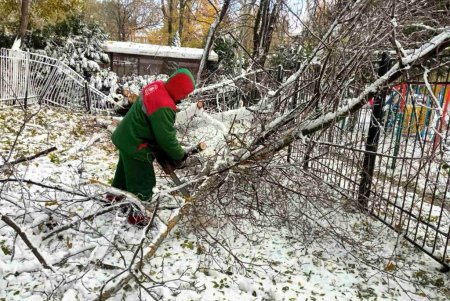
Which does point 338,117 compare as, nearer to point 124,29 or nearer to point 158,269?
point 158,269

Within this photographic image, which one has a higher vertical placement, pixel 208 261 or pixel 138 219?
pixel 138 219

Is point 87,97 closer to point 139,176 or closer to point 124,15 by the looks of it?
point 139,176

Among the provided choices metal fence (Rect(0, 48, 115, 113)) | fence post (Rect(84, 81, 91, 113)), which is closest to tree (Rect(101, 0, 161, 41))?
metal fence (Rect(0, 48, 115, 113))

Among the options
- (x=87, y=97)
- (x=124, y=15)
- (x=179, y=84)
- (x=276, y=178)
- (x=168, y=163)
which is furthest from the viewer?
(x=124, y=15)

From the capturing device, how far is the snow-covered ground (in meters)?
2.19

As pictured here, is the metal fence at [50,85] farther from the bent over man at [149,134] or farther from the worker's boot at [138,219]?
the worker's boot at [138,219]

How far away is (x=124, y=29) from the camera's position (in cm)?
2889

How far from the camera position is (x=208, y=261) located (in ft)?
8.55

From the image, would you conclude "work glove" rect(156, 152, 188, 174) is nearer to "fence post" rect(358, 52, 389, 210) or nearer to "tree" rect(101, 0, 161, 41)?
"fence post" rect(358, 52, 389, 210)

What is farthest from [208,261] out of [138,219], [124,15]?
[124,15]

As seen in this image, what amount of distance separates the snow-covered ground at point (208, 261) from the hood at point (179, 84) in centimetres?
99

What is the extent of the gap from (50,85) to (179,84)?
28.1ft

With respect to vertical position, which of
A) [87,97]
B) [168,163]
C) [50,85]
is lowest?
[87,97]

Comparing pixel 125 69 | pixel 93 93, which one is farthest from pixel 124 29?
pixel 93 93
